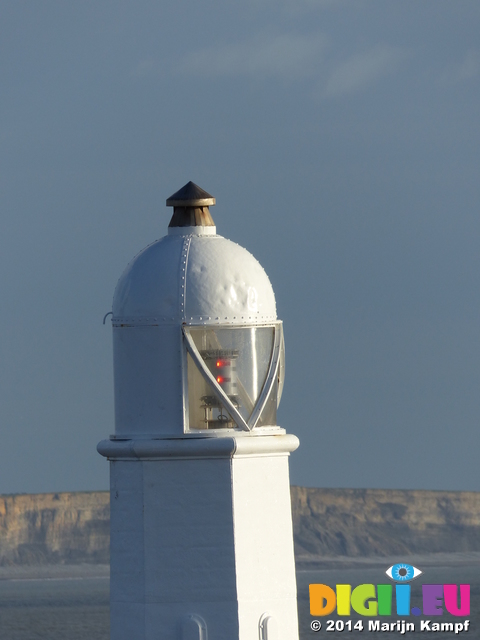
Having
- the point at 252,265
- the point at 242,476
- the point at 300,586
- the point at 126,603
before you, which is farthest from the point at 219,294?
the point at 300,586

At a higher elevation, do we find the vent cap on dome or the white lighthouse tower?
the vent cap on dome

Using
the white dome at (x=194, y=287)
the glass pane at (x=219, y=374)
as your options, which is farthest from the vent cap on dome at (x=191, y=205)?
the glass pane at (x=219, y=374)

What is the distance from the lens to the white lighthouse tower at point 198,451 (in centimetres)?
879

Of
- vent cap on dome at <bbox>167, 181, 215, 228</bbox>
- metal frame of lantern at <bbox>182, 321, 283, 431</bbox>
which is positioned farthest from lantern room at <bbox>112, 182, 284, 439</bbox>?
vent cap on dome at <bbox>167, 181, 215, 228</bbox>

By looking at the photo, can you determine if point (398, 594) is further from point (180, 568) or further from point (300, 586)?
point (300, 586)

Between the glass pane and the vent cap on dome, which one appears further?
the vent cap on dome

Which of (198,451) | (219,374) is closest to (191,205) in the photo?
(219,374)

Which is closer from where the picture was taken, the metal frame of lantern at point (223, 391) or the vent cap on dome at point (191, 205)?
the metal frame of lantern at point (223, 391)

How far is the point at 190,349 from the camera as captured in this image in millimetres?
8773

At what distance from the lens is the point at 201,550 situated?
8.82 meters

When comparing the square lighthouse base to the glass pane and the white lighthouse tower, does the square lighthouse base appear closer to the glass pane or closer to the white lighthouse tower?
the white lighthouse tower

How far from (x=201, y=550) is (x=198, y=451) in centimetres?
55

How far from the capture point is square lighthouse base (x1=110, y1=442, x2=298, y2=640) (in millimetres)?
8797

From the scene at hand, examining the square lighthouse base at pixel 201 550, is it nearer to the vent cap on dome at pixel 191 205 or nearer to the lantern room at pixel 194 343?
the lantern room at pixel 194 343
